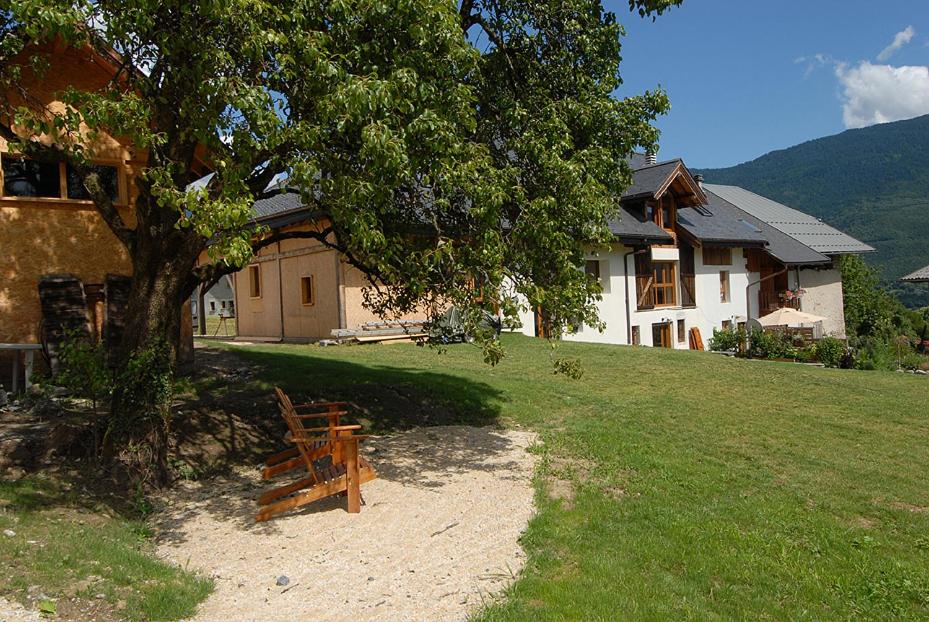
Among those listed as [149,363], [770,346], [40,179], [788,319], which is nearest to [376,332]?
[40,179]

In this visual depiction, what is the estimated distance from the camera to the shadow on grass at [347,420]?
22.8 ft

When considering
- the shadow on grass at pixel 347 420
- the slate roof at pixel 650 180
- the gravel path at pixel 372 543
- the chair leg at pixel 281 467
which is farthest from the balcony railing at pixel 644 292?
the chair leg at pixel 281 467

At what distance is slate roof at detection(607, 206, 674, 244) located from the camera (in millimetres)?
25344

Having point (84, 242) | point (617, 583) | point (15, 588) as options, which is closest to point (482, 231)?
point (617, 583)

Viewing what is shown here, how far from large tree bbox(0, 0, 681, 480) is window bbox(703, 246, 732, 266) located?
2344 centimetres

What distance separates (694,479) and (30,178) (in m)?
11.6

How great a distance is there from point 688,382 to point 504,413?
215 inches

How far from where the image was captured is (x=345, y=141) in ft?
22.4

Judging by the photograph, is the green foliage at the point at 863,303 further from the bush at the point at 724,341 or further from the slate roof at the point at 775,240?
the bush at the point at 724,341

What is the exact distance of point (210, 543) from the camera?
230 inches

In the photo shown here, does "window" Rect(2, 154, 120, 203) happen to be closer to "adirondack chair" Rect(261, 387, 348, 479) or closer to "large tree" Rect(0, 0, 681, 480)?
"large tree" Rect(0, 0, 681, 480)

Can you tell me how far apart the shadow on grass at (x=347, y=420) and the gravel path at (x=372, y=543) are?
35mm

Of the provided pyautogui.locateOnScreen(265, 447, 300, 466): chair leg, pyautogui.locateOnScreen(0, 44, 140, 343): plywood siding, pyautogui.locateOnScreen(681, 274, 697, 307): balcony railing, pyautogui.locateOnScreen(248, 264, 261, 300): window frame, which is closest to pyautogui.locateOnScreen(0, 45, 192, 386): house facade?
pyautogui.locateOnScreen(0, 44, 140, 343): plywood siding

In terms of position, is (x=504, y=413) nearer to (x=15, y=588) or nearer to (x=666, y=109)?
(x=666, y=109)
